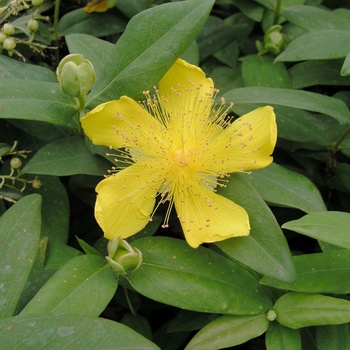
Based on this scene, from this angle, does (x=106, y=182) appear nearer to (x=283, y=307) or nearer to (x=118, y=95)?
(x=118, y=95)

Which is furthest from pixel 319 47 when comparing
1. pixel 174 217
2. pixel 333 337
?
pixel 333 337

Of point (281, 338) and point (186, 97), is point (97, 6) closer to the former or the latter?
point (186, 97)

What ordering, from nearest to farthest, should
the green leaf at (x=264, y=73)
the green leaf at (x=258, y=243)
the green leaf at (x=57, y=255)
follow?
1. the green leaf at (x=258, y=243)
2. the green leaf at (x=57, y=255)
3. the green leaf at (x=264, y=73)

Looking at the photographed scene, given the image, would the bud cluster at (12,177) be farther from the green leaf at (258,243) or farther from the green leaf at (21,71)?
the green leaf at (258,243)

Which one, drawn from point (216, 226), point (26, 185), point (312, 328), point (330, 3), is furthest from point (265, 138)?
point (330, 3)

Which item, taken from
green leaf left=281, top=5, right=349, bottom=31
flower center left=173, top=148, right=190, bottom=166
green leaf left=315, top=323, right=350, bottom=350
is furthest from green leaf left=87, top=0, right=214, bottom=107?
green leaf left=315, top=323, right=350, bottom=350

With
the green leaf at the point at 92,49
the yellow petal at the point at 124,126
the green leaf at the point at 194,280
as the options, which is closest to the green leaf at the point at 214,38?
the green leaf at the point at 92,49

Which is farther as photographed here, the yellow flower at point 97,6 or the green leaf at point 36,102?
the yellow flower at point 97,6
